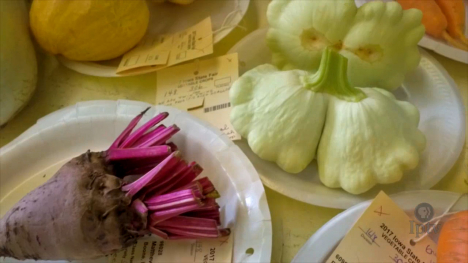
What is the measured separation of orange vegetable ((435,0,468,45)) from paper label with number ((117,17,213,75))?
0.49 m

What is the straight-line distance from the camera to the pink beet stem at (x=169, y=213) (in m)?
0.53

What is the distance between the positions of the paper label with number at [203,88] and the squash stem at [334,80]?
0.17 meters

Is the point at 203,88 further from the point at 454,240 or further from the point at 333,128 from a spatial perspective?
the point at 454,240

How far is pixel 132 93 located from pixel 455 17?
677mm

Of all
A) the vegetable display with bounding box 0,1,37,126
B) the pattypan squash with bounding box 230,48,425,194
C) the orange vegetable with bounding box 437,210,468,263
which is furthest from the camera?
the vegetable display with bounding box 0,1,37,126

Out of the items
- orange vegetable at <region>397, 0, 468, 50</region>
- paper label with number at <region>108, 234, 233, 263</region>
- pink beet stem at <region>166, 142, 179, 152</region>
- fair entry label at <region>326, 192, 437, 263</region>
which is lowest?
paper label with number at <region>108, 234, 233, 263</region>

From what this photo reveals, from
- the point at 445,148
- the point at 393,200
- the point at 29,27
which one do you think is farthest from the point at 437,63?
the point at 29,27

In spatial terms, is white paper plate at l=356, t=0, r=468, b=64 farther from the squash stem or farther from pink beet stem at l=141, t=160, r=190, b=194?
pink beet stem at l=141, t=160, r=190, b=194

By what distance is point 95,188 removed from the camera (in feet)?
1.70

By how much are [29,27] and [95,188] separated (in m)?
0.45

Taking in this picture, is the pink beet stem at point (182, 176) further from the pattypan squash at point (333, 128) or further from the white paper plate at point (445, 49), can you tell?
the white paper plate at point (445, 49)

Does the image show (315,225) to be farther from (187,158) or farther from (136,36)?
(136,36)

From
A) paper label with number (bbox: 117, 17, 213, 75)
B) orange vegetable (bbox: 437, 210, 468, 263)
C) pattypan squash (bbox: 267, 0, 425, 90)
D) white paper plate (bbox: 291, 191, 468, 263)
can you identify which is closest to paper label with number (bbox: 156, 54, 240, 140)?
paper label with number (bbox: 117, 17, 213, 75)

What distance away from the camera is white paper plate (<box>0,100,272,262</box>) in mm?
564
